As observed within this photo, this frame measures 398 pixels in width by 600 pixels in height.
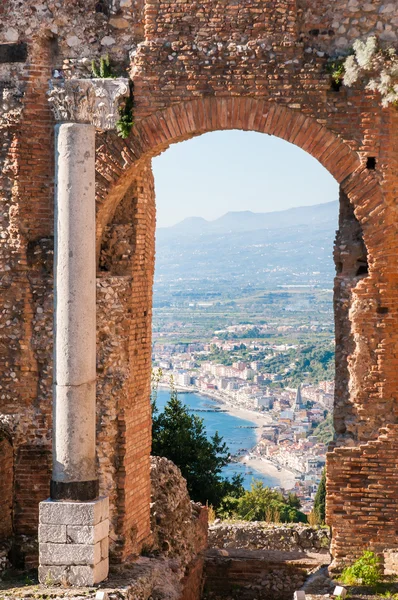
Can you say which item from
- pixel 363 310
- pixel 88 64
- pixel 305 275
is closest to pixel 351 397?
pixel 363 310

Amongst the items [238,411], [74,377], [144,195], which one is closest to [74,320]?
[74,377]

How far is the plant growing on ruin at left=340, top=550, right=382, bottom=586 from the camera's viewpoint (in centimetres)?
1246

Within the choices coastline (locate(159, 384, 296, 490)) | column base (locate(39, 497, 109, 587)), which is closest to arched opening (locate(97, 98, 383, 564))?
column base (locate(39, 497, 109, 587))

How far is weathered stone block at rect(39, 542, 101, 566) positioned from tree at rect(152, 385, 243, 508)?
10176mm

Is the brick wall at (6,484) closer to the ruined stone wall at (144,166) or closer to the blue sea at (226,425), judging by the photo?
the ruined stone wall at (144,166)

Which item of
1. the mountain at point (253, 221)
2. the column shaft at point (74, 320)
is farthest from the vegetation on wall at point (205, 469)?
the mountain at point (253, 221)

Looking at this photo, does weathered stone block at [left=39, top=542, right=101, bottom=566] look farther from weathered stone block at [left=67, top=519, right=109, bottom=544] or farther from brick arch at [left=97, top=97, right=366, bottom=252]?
brick arch at [left=97, top=97, right=366, bottom=252]

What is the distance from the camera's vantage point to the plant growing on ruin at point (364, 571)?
12461 millimetres

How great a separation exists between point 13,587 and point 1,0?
704cm

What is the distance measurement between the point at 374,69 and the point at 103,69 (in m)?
3.22

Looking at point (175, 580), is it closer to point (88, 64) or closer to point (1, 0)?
point (88, 64)

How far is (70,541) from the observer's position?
39.7ft

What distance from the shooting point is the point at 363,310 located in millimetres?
12898

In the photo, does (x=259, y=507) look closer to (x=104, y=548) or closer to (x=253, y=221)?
(x=104, y=548)
